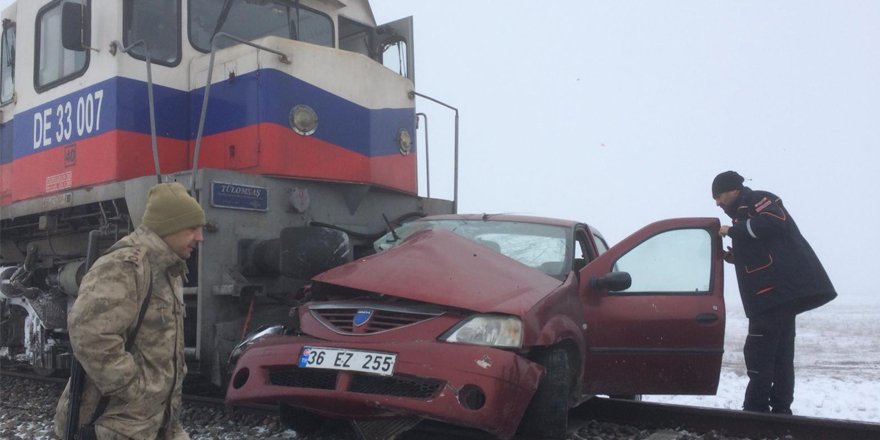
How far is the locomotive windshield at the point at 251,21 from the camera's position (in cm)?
672

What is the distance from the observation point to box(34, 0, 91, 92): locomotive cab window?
22.8 feet

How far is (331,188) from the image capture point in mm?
6828

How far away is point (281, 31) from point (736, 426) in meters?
4.92

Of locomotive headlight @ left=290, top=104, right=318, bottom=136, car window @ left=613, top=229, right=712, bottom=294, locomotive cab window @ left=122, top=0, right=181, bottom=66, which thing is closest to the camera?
car window @ left=613, top=229, right=712, bottom=294

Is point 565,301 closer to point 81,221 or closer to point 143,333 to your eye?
point 143,333

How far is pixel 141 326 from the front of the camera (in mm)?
2779

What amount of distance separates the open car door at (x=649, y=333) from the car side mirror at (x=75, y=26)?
14.1ft

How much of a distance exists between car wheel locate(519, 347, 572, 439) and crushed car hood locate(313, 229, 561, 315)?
0.40 meters

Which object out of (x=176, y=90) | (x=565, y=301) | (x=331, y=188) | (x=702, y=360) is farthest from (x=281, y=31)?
(x=702, y=360)

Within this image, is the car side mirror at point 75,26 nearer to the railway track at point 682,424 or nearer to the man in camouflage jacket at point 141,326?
the railway track at point 682,424

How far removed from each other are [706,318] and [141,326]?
3.74m

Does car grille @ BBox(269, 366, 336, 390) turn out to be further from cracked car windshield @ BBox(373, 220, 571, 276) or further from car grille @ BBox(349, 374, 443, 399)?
cracked car windshield @ BBox(373, 220, 571, 276)

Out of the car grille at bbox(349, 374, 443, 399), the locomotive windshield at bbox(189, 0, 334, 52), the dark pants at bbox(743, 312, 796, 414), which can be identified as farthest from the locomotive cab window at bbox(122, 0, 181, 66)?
the dark pants at bbox(743, 312, 796, 414)

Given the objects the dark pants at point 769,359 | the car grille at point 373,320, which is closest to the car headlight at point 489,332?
the car grille at point 373,320
